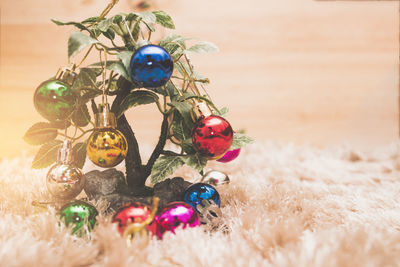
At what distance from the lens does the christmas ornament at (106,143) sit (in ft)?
1.81

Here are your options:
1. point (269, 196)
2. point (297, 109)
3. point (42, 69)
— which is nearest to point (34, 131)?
point (269, 196)

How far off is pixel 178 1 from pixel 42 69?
0.64 m

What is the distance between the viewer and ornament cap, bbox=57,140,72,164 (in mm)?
598

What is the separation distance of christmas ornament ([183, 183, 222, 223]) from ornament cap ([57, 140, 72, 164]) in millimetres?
212

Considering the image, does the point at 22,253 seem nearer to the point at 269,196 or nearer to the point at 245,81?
the point at 269,196

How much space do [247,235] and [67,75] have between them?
1.31 feet

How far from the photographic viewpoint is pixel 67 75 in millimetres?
607

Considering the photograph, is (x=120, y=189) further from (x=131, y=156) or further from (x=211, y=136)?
(x=211, y=136)

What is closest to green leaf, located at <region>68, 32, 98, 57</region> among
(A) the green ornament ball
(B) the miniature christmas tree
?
(B) the miniature christmas tree

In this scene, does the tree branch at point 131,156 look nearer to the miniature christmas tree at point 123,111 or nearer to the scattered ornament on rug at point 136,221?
the miniature christmas tree at point 123,111

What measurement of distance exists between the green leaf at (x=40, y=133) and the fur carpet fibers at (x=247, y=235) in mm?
109

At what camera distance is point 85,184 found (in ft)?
2.14

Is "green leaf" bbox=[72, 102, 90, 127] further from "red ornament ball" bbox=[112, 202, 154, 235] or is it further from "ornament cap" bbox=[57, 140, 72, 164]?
"red ornament ball" bbox=[112, 202, 154, 235]

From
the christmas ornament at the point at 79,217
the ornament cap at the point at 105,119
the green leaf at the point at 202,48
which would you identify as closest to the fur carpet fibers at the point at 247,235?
the christmas ornament at the point at 79,217
